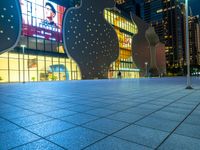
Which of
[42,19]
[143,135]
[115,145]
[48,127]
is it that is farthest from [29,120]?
[42,19]

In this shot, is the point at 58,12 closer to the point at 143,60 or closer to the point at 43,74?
the point at 43,74

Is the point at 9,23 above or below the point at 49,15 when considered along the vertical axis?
below

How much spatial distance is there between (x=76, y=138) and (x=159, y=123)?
78.9 inches

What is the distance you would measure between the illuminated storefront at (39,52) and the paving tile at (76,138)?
30.5m

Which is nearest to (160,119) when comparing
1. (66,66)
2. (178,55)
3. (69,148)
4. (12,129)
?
(69,148)

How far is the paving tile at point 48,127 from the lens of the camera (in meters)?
3.54

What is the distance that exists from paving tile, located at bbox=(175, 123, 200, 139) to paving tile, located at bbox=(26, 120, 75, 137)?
2294mm

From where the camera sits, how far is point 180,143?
2.88 meters

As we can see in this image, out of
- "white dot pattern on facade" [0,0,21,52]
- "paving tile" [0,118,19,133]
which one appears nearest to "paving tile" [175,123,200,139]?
"paving tile" [0,118,19,133]

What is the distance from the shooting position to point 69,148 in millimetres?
2756

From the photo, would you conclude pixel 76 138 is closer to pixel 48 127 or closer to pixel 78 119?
pixel 48 127

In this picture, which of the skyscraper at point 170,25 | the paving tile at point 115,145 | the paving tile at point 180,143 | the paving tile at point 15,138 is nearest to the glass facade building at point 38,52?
the paving tile at point 15,138

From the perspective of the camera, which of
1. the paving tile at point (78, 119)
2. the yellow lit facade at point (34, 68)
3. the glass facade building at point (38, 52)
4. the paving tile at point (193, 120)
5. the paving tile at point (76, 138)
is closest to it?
the paving tile at point (76, 138)

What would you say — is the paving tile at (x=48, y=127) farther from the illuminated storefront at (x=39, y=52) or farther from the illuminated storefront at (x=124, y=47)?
the illuminated storefront at (x=124, y=47)
